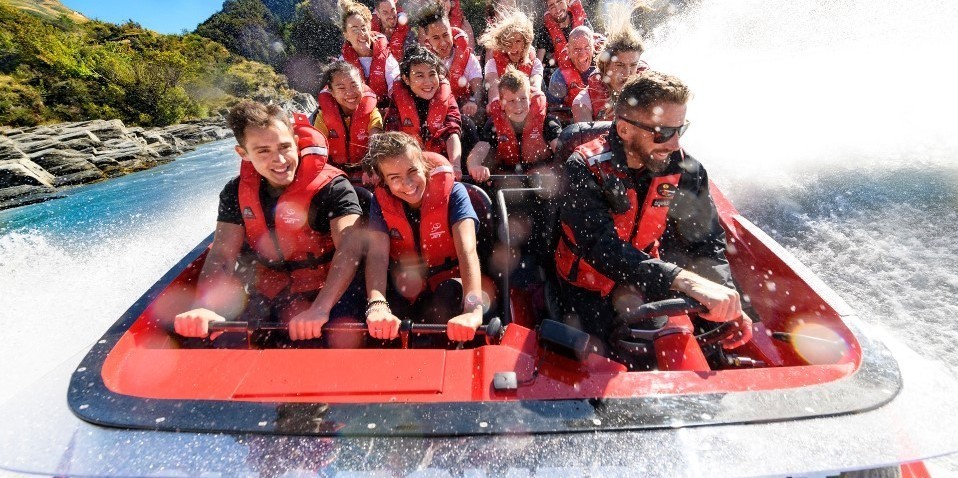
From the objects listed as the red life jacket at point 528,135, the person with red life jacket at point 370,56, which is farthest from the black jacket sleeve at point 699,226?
the person with red life jacket at point 370,56

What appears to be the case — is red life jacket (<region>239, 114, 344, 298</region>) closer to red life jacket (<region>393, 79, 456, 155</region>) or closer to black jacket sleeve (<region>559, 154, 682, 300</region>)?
black jacket sleeve (<region>559, 154, 682, 300</region>)

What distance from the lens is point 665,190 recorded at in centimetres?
193

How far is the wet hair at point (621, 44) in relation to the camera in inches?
124

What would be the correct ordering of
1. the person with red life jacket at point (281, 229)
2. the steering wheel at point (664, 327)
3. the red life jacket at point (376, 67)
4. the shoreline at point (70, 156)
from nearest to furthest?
the steering wheel at point (664, 327) → the person with red life jacket at point (281, 229) → the red life jacket at point (376, 67) → the shoreline at point (70, 156)

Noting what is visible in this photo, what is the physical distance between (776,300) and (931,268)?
2.46 m

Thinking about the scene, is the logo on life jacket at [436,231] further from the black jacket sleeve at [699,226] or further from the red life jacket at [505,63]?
the red life jacket at [505,63]

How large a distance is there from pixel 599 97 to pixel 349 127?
2006 millimetres

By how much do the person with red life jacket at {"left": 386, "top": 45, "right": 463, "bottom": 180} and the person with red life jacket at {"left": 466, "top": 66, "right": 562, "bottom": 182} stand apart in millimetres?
270

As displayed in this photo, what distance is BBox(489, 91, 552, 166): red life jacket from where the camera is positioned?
11.7 ft

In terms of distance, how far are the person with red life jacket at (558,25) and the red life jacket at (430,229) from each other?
389 centimetres

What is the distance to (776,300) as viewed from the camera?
2.23 meters

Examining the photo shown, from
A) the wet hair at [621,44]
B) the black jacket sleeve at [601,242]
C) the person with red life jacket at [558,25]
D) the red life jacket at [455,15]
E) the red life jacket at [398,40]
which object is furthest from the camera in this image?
the red life jacket at [455,15]

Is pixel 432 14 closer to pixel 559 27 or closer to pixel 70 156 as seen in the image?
pixel 559 27

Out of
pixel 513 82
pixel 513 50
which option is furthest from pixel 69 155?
pixel 513 82
